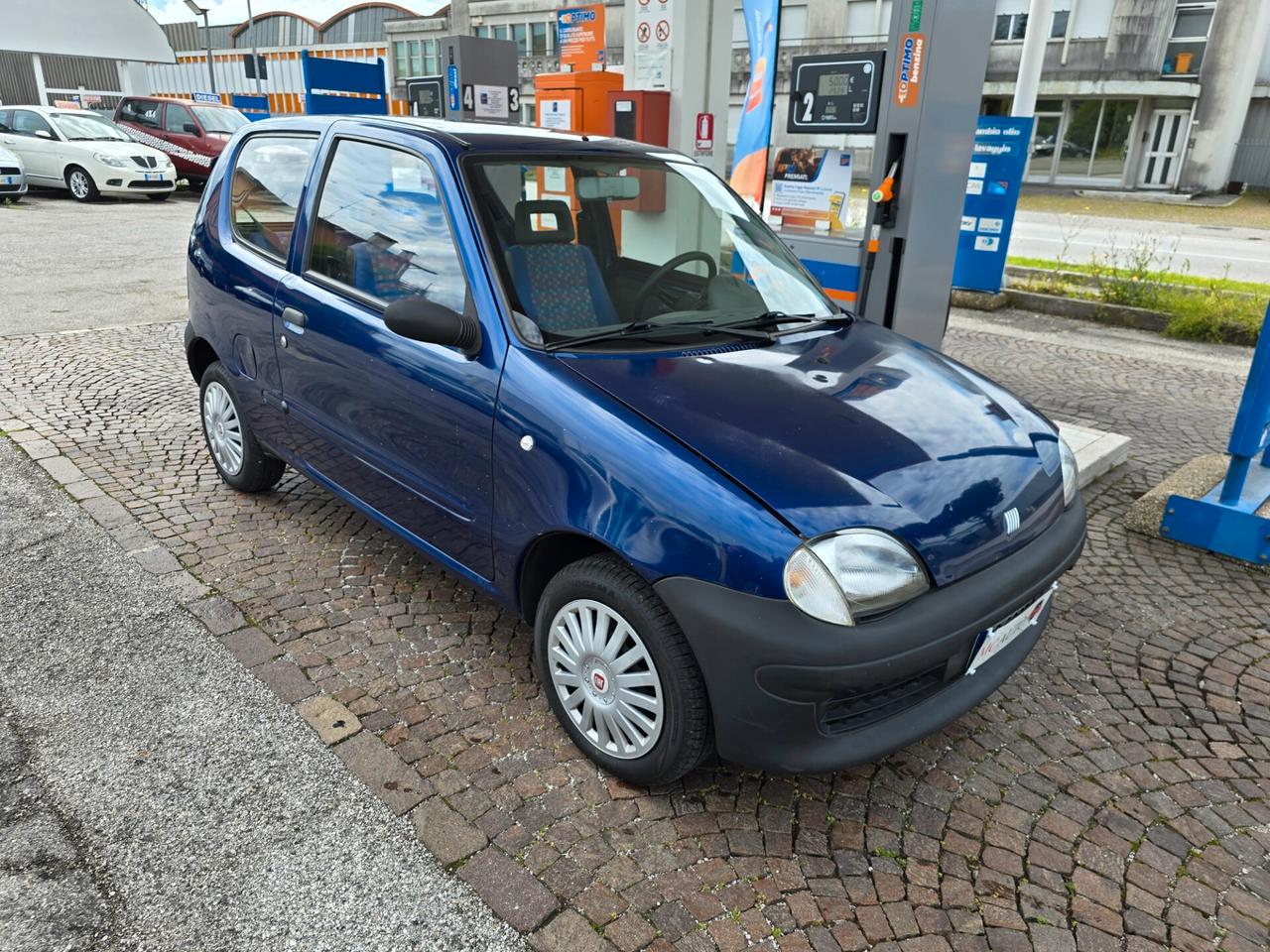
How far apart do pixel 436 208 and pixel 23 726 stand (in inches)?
86.0

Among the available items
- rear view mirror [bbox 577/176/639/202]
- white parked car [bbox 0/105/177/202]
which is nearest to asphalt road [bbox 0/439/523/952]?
rear view mirror [bbox 577/176/639/202]

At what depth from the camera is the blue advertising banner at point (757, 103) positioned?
7.24m

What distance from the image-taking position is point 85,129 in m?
17.8

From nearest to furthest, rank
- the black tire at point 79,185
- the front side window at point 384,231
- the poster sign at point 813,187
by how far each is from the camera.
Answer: the front side window at point 384,231, the poster sign at point 813,187, the black tire at point 79,185

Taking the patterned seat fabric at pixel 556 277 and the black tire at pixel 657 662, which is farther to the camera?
the patterned seat fabric at pixel 556 277

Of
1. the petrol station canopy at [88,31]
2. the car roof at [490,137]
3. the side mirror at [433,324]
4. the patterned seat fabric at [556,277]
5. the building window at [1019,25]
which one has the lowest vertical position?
the side mirror at [433,324]

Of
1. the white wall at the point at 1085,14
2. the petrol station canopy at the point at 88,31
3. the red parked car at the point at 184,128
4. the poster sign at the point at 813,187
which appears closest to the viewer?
the poster sign at the point at 813,187

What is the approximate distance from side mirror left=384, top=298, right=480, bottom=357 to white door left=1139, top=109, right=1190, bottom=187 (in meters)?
37.0

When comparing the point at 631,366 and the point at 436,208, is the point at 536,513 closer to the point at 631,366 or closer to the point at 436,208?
the point at 631,366

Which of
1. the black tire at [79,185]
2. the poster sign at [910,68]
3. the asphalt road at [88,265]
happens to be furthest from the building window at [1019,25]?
the poster sign at [910,68]

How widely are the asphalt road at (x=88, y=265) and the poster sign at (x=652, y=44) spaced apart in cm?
491

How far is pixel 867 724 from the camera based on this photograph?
8.11 feet

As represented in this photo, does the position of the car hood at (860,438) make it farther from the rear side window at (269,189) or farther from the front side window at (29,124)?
the front side window at (29,124)

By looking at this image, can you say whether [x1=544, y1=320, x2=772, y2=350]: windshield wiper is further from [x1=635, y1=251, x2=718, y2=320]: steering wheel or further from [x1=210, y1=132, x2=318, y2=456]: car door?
[x1=210, y1=132, x2=318, y2=456]: car door
